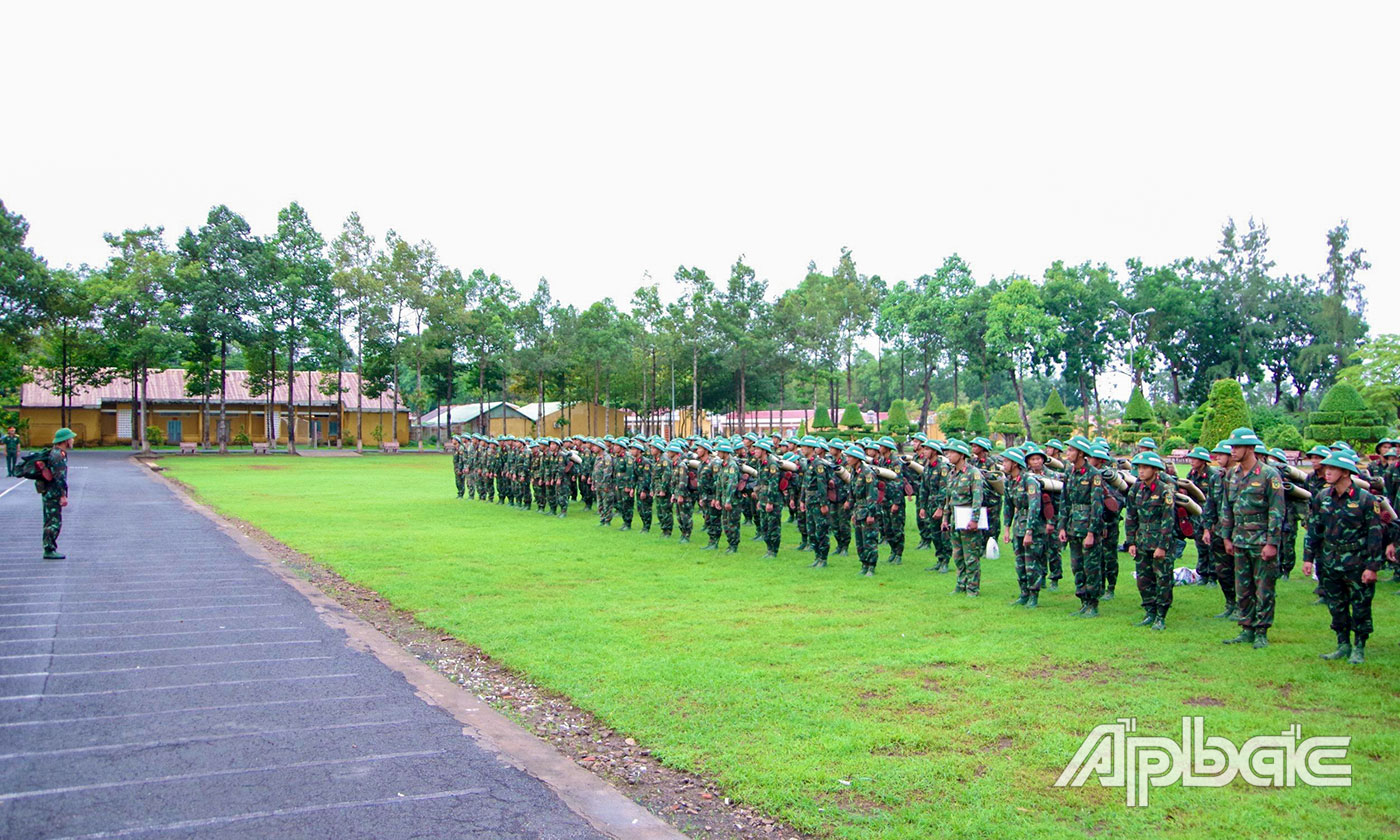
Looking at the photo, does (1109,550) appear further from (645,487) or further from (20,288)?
(20,288)

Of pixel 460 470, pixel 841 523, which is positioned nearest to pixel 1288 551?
pixel 841 523

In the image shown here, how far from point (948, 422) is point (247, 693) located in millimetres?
47708

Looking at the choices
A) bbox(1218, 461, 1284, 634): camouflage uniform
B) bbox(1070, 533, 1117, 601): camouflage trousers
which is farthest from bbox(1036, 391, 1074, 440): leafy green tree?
bbox(1218, 461, 1284, 634): camouflage uniform

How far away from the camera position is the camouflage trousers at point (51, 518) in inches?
539

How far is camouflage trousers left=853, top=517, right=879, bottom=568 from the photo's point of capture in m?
12.5

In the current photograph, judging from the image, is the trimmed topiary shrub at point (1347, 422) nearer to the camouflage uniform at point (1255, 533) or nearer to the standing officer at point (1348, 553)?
the camouflage uniform at point (1255, 533)

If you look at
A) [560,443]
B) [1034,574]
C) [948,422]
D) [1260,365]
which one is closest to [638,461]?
[560,443]

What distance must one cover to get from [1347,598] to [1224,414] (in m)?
24.2

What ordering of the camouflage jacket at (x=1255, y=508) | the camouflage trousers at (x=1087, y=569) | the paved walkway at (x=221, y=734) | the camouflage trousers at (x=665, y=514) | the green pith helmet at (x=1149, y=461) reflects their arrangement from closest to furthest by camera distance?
the paved walkway at (x=221, y=734) → the camouflage jacket at (x=1255, y=508) → the green pith helmet at (x=1149, y=461) → the camouflage trousers at (x=1087, y=569) → the camouflage trousers at (x=665, y=514)

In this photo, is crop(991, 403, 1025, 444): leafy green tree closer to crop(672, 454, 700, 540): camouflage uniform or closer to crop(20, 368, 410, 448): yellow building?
crop(672, 454, 700, 540): camouflage uniform

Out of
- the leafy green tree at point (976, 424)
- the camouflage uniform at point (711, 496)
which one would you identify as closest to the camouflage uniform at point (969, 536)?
the camouflage uniform at point (711, 496)

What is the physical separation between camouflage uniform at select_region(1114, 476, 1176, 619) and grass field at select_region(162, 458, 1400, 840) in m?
0.38

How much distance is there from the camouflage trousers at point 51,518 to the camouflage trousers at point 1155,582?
14908mm

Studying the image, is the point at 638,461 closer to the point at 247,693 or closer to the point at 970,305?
the point at 247,693
